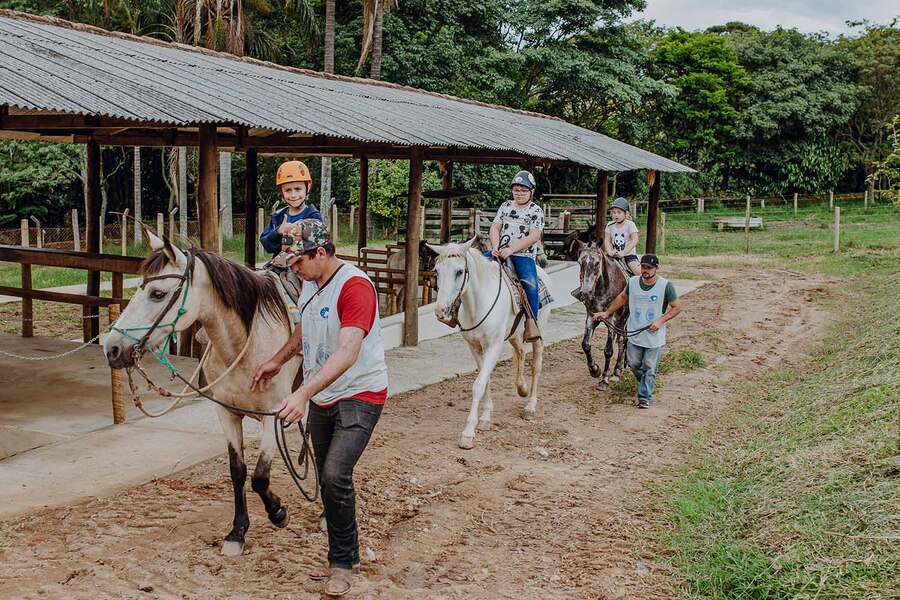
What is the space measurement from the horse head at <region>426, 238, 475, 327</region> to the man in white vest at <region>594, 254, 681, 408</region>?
232 centimetres

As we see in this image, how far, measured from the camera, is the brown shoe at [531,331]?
801 centimetres

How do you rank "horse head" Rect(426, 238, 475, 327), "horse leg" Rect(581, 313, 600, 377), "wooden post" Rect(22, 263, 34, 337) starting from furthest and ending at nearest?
"wooden post" Rect(22, 263, 34, 337) < "horse leg" Rect(581, 313, 600, 377) < "horse head" Rect(426, 238, 475, 327)

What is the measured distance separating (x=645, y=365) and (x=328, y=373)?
5379 millimetres

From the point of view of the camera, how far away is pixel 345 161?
2939 cm

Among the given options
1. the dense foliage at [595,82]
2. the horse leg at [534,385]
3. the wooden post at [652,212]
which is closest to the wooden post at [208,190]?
the horse leg at [534,385]

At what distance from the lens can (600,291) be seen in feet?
31.4

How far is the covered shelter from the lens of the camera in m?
7.27

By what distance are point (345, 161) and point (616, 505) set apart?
24.9 meters

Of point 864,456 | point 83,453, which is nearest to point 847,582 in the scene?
point 864,456

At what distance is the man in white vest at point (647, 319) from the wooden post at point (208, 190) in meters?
4.17

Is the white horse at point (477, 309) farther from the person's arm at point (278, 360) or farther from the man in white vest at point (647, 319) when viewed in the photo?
the person's arm at point (278, 360)

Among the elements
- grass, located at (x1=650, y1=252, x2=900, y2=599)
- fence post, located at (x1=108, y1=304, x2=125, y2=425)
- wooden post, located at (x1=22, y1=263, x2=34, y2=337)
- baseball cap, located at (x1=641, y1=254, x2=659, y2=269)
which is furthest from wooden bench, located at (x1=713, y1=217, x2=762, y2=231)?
fence post, located at (x1=108, y1=304, x2=125, y2=425)

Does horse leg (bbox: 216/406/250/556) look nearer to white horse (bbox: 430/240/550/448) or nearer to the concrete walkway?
the concrete walkway

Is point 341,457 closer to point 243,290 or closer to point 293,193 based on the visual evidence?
point 243,290
